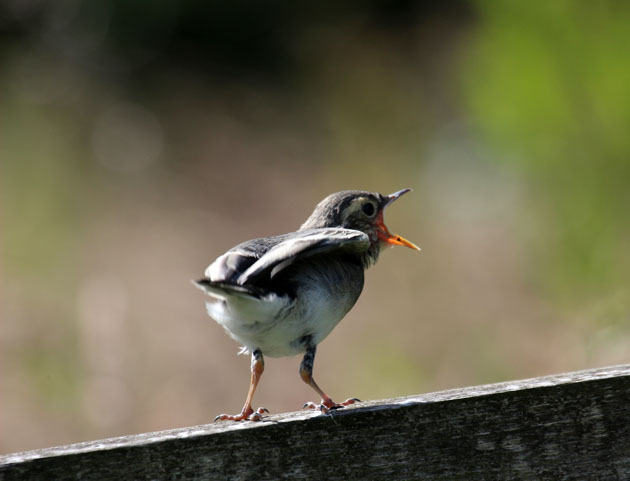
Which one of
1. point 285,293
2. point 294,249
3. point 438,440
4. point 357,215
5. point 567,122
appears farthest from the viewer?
point 567,122

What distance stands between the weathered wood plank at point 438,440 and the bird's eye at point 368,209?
5.17 feet

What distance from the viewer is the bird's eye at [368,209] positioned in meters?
3.57

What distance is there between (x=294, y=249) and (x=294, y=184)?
629 centimetres

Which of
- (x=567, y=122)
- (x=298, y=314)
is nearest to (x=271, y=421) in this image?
(x=298, y=314)

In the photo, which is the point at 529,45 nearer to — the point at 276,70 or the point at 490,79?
the point at 490,79

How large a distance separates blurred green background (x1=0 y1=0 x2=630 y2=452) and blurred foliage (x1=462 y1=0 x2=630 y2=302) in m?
0.01

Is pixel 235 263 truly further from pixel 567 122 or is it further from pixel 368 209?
pixel 567 122

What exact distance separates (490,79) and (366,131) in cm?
197

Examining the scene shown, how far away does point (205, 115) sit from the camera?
996cm

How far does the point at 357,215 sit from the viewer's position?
11.7 ft

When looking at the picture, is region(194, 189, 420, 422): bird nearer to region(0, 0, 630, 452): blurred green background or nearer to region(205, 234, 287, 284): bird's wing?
region(205, 234, 287, 284): bird's wing

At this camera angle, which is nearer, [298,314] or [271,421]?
[271,421]

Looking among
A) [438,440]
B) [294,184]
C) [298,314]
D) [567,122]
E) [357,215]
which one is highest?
[294,184]

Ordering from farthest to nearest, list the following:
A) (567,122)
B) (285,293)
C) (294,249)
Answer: (567,122)
(285,293)
(294,249)
